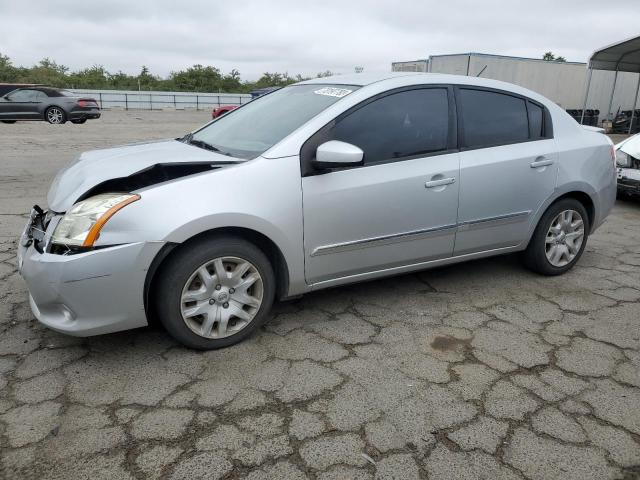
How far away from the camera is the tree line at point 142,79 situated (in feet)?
164

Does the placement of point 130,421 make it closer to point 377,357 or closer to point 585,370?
point 377,357

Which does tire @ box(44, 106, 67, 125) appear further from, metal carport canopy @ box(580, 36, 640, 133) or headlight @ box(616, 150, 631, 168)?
headlight @ box(616, 150, 631, 168)

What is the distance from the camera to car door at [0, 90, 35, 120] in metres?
17.8

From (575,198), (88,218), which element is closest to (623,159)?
(575,198)

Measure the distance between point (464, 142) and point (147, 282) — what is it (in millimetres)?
2247

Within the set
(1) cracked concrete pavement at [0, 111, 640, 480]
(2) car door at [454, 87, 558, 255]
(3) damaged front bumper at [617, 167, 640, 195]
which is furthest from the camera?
(3) damaged front bumper at [617, 167, 640, 195]

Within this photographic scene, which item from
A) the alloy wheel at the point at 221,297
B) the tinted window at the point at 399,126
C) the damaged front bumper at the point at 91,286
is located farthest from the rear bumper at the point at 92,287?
the tinted window at the point at 399,126

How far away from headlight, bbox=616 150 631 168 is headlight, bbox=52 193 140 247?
6.73m

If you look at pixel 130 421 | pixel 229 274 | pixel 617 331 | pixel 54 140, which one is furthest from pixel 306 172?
pixel 54 140

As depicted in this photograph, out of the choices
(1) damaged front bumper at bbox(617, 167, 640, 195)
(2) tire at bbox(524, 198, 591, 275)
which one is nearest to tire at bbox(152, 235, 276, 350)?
(2) tire at bbox(524, 198, 591, 275)

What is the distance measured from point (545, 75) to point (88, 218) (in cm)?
2250

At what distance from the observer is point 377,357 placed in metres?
2.95

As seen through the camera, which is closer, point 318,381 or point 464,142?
point 318,381

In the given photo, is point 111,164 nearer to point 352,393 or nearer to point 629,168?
point 352,393
